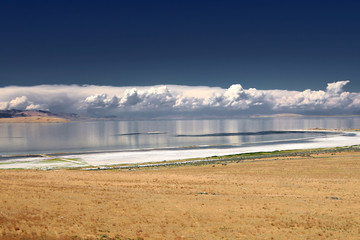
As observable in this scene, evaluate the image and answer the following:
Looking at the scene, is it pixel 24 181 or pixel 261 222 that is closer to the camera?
pixel 261 222

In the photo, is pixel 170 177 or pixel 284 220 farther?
pixel 170 177

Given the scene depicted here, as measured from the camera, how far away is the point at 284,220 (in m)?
19.8

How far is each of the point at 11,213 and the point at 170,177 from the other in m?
19.5

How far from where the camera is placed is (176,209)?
70.8 ft

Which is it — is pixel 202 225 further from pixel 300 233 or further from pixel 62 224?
pixel 62 224

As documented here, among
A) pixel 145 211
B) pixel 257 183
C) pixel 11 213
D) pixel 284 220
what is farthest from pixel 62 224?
pixel 257 183

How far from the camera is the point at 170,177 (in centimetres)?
3603

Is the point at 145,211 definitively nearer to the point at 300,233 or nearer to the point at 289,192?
the point at 300,233

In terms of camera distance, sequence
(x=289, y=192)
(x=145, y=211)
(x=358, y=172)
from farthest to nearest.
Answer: (x=358, y=172) → (x=289, y=192) → (x=145, y=211)

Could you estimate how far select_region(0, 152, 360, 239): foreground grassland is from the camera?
17484 mm

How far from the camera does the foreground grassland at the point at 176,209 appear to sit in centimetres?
1748

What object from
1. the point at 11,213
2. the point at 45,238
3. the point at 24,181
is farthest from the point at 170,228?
the point at 24,181

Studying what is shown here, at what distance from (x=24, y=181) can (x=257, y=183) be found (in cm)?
2439

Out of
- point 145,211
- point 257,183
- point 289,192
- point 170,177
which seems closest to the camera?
point 145,211
